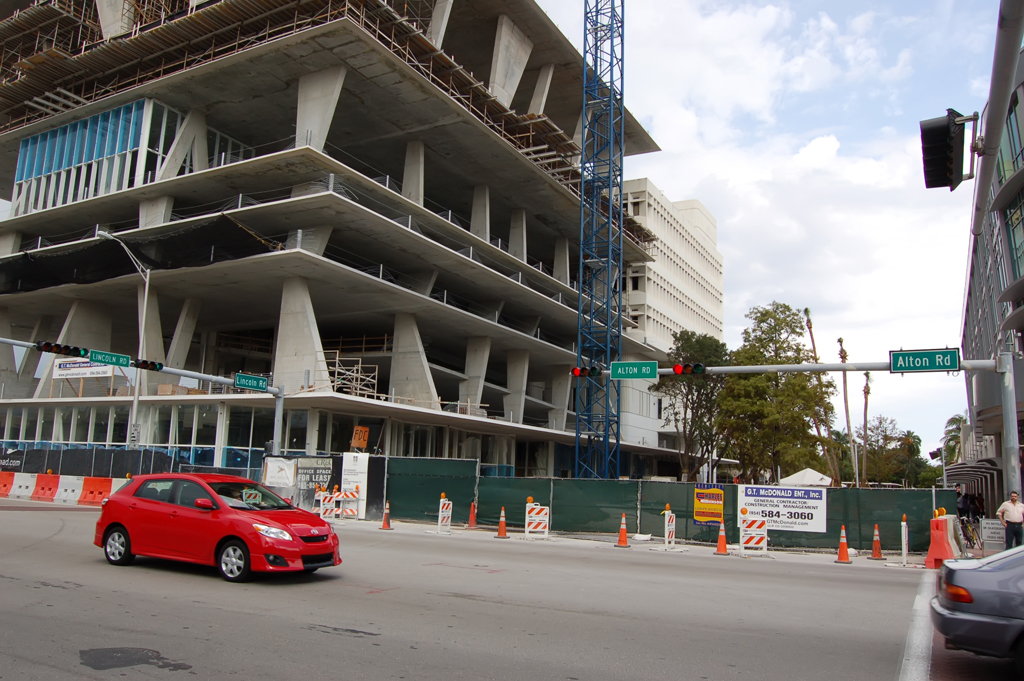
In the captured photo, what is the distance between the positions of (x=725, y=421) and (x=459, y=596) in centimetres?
3941

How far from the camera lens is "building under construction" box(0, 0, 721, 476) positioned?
37406mm

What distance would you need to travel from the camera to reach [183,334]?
4272cm

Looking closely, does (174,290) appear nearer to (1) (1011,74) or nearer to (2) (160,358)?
(2) (160,358)

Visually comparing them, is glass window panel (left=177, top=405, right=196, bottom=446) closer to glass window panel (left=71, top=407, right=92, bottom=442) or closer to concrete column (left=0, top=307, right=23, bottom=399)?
glass window panel (left=71, top=407, right=92, bottom=442)

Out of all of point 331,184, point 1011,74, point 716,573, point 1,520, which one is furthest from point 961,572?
point 331,184

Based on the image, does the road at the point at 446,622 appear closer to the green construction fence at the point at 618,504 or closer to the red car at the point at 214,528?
the red car at the point at 214,528

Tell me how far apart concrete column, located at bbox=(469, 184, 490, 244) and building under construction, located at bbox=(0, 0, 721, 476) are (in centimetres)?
22

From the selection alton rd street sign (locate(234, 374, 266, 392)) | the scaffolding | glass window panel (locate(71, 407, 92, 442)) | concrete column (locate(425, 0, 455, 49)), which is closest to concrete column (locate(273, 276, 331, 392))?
alton rd street sign (locate(234, 374, 266, 392))

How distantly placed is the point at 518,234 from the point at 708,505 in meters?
36.5

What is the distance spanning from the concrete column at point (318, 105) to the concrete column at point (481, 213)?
1371cm

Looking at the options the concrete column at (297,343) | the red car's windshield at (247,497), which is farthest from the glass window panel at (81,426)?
the red car's windshield at (247,497)

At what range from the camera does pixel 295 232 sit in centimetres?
3619

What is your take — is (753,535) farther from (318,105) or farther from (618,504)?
(318,105)

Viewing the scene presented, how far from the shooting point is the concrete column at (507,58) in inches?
1901
